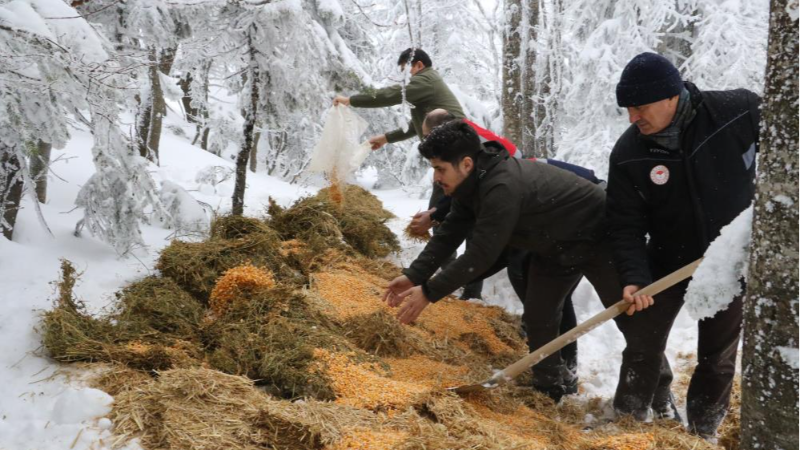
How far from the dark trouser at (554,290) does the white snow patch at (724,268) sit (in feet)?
4.10

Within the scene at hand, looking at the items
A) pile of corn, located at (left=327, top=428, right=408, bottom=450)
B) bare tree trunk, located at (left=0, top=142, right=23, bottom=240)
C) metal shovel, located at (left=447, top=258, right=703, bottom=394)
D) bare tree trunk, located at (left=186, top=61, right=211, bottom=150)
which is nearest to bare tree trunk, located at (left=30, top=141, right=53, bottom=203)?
bare tree trunk, located at (left=0, top=142, right=23, bottom=240)

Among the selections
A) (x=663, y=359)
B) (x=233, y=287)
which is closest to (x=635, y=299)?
(x=663, y=359)

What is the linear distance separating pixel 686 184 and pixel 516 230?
887mm

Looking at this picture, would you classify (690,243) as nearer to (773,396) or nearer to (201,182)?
(773,396)

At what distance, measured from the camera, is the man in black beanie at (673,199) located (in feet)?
9.18

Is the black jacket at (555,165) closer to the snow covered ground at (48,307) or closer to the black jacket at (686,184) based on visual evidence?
the black jacket at (686,184)

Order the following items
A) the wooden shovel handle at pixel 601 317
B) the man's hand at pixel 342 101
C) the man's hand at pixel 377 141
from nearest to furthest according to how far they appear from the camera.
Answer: the wooden shovel handle at pixel 601 317
the man's hand at pixel 342 101
the man's hand at pixel 377 141

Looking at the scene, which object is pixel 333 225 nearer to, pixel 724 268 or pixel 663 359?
pixel 663 359

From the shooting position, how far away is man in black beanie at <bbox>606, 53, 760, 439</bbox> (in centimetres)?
280

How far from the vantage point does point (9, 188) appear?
149 inches

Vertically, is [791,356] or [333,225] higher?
[791,356]

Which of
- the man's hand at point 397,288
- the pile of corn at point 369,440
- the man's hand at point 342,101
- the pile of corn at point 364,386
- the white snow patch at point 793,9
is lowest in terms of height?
the pile of corn at point 364,386

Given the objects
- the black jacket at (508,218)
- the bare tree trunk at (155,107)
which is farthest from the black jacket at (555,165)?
the bare tree trunk at (155,107)

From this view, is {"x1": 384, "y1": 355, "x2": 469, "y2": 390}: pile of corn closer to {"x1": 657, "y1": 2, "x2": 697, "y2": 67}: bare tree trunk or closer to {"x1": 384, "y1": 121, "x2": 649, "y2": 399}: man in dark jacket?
{"x1": 384, "y1": 121, "x2": 649, "y2": 399}: man in dark jacket
